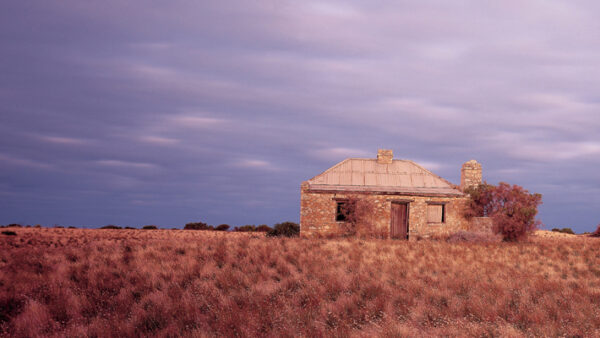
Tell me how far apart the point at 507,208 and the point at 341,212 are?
10.3m

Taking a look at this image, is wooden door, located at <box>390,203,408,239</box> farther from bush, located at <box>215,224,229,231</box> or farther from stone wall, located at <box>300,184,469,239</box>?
bush, located at <box>215,224,229,231</box>

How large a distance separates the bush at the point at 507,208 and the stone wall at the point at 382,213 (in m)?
1.01

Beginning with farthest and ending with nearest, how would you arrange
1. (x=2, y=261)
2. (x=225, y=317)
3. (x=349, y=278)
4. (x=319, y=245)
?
(x=319, y=245)
(x=2, y=261)
(x=349, y=278)
(x=225, y=317)

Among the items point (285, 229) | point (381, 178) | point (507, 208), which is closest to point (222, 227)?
point (285, 229)

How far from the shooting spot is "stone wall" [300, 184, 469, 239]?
83.0 feet

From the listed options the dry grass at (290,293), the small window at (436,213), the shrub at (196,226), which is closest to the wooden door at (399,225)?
the small window at (436,213)

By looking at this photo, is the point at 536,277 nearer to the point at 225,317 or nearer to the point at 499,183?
the point at 225,317

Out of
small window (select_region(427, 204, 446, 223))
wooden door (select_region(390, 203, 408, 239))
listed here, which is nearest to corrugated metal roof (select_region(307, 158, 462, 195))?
small window (select_region(427, 204, 446, 223))

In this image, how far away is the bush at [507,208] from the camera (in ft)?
83.9

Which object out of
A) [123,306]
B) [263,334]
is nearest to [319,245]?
[123,306]

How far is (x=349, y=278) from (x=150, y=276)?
590 centimetres

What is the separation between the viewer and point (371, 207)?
25516 mm

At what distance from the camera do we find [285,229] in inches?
1161

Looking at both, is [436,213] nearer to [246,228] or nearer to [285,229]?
[285,229]
